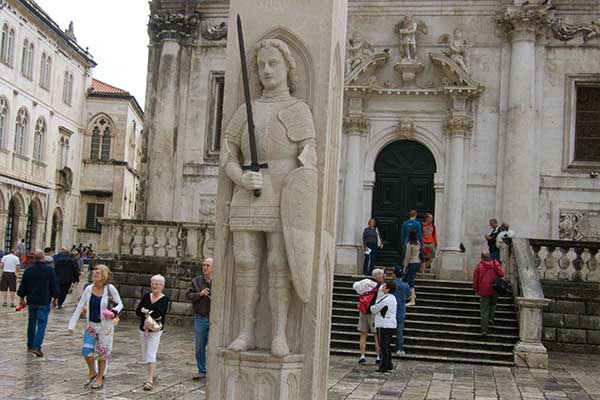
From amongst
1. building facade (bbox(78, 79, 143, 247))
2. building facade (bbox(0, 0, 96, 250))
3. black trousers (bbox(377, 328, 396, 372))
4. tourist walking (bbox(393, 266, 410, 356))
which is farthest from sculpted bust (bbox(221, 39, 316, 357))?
building facade (bbox(78, 79, 143, 247))

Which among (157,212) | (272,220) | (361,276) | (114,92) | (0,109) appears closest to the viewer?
(272,220)

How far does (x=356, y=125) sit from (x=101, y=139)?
139 ft

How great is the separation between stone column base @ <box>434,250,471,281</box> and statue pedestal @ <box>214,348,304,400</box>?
14.6m

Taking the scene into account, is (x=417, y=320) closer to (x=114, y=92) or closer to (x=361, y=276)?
(x=361, y=276)

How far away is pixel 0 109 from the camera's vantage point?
4519 centimetres

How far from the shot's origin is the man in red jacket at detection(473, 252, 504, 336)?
16469mm

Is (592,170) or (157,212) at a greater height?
(592,170)

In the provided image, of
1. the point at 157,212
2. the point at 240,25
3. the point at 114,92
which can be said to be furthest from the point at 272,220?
the point at 114,92

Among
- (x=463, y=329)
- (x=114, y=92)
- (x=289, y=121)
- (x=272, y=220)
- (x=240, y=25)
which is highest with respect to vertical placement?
(x=114, y=92)

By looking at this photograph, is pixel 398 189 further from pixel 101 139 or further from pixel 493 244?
pixel 101 139

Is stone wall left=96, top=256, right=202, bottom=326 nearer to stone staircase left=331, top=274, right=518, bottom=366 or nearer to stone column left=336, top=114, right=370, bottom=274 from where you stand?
stone staircase left=331, top=274, right=518, bottom=366

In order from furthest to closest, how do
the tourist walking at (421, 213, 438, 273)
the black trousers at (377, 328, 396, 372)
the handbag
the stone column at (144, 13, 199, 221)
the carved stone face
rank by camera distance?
the stone column at (144, 13, 199, 221) < the tourist walking at (421, 213, 438, 273) < the black trousers at (377, 328, 396, 372) < the handbag < the carved stone face

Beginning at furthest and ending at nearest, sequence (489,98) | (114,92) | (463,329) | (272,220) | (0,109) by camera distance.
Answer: (114,92), (0,109), (489,98), (463,329), (272,220)

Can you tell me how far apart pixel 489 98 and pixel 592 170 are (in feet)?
10.5
